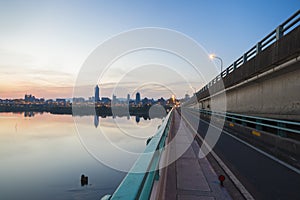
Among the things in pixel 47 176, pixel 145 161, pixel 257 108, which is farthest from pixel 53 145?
pixel 145 161

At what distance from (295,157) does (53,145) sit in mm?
53525

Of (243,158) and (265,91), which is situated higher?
(265,91)

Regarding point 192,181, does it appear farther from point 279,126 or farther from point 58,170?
point 58,170

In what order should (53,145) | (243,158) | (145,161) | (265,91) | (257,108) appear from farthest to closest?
(53,145)
(257,108)
(265,91)
(243,158)
(145,161)

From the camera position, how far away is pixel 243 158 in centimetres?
909

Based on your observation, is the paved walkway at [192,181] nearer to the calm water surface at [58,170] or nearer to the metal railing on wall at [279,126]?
the metal railing on wall at [279,126]

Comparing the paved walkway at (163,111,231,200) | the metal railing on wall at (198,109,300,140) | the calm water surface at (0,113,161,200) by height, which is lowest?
the calm water surface at (0,113,161,200)

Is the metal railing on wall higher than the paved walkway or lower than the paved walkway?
higher

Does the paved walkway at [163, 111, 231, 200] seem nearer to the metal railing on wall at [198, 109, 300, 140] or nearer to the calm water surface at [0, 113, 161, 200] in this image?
the metal railing on wall at [198, 109, 300, 140]

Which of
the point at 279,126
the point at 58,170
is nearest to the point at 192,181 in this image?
the point at 279,126

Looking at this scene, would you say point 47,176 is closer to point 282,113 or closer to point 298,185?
point 282,113

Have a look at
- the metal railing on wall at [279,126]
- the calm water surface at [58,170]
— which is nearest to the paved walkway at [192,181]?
the metal railing on wall at [279,126]

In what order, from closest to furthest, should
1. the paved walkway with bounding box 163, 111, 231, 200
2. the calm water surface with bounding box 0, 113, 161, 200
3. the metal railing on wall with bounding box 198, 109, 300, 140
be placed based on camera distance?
the paved walkway with bounding box 163, 111, 231, 200, the metal railing on wall with bounding box 198, 109, 300, 140, the calm water surface with bounding box 0, 113, 161, 200

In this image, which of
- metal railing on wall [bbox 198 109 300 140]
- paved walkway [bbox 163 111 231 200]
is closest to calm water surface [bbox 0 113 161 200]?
metal railing on wall [bbox 198 109 300 140]
